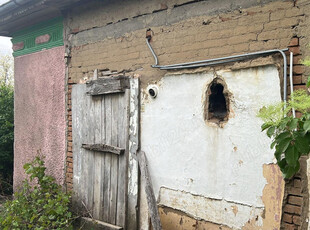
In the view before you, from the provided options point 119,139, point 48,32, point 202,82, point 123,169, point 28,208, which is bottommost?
point 28,208

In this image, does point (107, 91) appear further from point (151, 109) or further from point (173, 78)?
point (173, 78)

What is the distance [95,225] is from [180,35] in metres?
2.73

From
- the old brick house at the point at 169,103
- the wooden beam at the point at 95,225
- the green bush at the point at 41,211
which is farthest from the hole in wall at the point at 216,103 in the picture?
the green bush at the point at 41,211

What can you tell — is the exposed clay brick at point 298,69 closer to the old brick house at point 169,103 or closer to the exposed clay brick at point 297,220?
the old brick house at point 169,103

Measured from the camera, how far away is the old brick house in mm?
2867

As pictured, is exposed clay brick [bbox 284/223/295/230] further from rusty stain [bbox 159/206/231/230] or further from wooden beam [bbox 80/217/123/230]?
wooden beam [bbox 80/217/123/230]

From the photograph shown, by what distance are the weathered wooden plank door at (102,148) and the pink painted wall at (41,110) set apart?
45 centimetres

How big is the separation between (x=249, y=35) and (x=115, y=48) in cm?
188

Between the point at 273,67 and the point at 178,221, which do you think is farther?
the point at 178,221

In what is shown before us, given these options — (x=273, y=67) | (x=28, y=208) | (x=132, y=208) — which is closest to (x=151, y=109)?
(x=132, y=208)

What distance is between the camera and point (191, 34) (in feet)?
11.2

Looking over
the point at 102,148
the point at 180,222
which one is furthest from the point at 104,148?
the point at 180,222

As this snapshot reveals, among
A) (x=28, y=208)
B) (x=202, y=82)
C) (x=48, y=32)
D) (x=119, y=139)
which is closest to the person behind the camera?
(x=202, y=82)

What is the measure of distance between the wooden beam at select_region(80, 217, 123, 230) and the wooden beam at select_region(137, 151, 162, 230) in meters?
0.68
